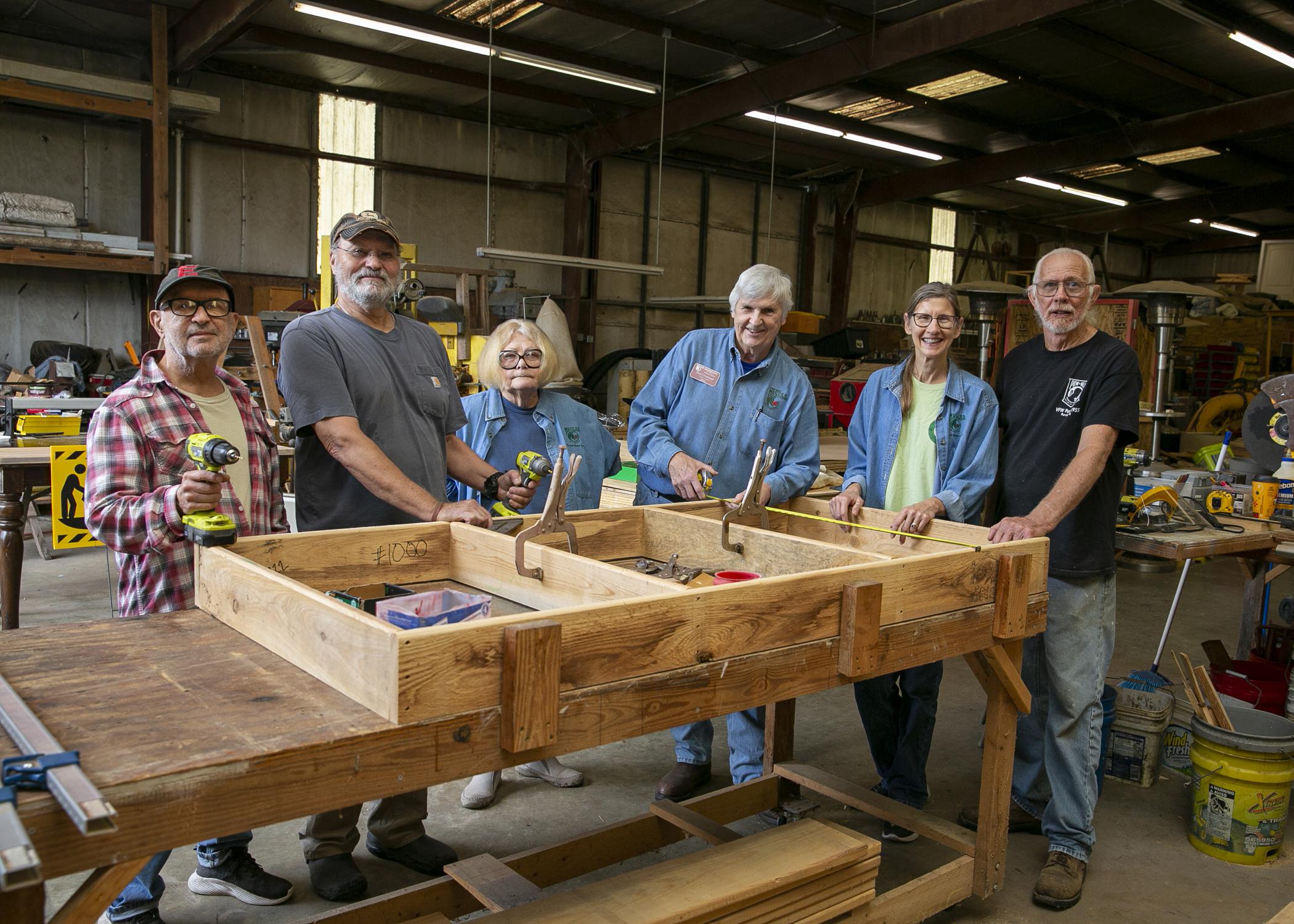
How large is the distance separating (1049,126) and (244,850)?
11.5m

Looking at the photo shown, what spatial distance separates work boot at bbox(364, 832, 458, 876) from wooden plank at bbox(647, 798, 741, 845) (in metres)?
0.58

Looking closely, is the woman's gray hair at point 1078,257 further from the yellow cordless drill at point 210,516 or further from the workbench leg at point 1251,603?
the yellow cordless drill at point 210,516

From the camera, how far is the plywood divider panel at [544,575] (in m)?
1.69

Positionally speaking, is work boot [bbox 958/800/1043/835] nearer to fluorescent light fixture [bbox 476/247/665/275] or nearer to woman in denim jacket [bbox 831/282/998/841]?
woman in denim jacket [bbox 831/282/998/841]

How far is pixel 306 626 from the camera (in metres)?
1.47

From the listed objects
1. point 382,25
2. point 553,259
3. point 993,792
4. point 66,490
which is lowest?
point 993,792

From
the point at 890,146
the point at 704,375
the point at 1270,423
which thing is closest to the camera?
the point at 704,375

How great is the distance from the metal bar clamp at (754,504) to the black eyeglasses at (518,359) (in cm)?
87

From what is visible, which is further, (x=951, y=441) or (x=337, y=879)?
(x=951, y=441)

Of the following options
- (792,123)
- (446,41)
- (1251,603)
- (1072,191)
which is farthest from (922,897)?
(1072,191)

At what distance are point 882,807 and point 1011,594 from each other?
778 mm

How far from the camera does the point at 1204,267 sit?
57.1 ft

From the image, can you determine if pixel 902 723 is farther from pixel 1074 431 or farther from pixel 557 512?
pixel 557 512

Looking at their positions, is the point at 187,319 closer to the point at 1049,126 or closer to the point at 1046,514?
the point at 1046,514
